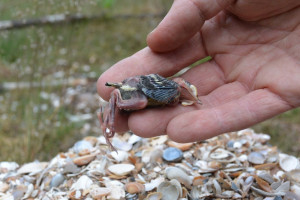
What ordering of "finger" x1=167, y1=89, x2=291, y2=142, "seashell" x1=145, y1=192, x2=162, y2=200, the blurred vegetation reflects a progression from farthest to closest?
1. the blurred vegetation
2. "seashell" x1=145, y1=192, x2=162, y2=200
3. "finger" x1=167, y1=89, x2=291, y2=142

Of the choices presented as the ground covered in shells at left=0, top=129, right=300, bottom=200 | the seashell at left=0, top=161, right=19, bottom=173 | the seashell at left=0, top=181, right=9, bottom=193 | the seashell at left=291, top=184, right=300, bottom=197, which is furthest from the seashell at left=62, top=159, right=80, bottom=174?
the seashell at left=291, top=184, right=300, bottom=197

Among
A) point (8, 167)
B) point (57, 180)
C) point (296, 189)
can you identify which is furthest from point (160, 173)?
point (8, 167)

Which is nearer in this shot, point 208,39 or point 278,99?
point 278,99

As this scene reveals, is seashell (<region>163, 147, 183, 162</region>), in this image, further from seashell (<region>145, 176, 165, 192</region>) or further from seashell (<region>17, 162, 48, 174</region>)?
seashell (<region>17, 162, 48, 174</region>)

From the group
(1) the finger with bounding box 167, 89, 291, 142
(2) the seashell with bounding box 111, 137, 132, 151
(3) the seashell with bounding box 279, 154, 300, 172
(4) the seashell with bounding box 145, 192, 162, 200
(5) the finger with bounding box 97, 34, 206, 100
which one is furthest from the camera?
(2) the seashell with bounding box 111, 137, 132, 151

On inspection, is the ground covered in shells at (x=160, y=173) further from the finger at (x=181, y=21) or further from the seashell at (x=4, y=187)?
the finger at (x=181, y=21)

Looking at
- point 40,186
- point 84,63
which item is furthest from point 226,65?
point 84,63

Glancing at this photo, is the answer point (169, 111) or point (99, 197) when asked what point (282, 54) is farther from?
point (99, 197)

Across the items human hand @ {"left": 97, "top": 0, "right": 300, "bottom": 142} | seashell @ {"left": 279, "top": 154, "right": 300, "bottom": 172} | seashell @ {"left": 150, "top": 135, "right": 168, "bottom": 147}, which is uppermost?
human hand @ {"left": 97, "top": 0, "right": 300, "bottom": 142}
